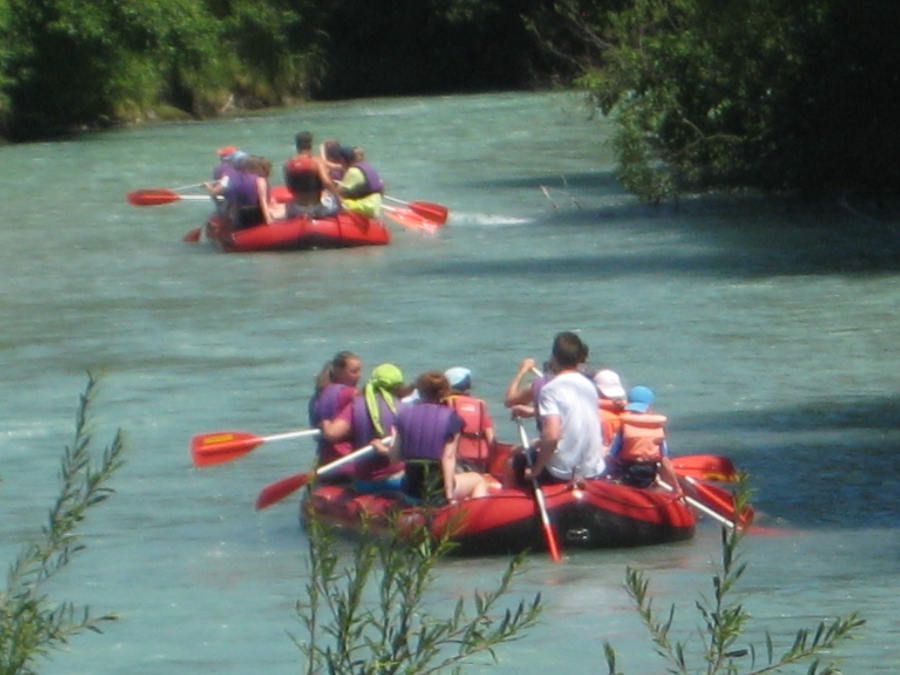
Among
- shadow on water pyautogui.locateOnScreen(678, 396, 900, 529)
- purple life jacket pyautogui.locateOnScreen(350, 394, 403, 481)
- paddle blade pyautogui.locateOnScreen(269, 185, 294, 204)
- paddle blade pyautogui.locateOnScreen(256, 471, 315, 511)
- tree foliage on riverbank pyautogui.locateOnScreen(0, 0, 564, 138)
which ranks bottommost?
tree foliage on riverbank pyautogui.locateOnScreen(0, 0, 564, 138)

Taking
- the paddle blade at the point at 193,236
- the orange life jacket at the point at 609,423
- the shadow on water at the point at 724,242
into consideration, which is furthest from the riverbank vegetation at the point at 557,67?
the orange life jacket at the point at 609,423

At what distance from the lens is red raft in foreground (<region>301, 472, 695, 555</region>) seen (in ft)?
33.5

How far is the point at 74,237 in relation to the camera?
82.1 feet

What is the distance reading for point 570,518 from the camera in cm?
1031

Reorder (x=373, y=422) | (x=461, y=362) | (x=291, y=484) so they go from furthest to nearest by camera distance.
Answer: (x=461, y=362) → (x=291, y=484) → (x=373, y=422)

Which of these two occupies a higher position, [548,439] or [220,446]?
[548,439]

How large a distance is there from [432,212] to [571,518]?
14.0 meters

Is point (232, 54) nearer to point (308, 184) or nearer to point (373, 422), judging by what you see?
point (308, 184)

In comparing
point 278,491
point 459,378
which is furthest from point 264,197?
point 459,378

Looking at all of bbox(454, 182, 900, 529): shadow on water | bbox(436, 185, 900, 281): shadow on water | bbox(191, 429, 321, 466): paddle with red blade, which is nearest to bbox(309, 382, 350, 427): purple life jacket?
bbox(191, 429, 321, 466): paddle with red blade

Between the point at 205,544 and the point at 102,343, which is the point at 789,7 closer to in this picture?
the point at 102,343

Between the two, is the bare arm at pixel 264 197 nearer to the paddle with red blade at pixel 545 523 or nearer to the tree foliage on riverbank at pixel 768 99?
the tree foliage on riverbank at pixel 768 99

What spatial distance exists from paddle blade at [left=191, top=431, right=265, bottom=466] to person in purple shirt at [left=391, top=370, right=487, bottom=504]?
1.52 m

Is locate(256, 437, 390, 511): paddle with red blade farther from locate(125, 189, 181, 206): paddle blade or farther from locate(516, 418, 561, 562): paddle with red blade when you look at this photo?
locate(125, 189, 181, 206): paddle blade
